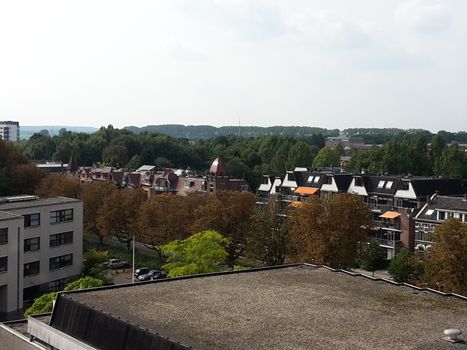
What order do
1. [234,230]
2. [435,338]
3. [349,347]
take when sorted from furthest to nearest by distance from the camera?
[234,230] → [435,338] → [349,347]

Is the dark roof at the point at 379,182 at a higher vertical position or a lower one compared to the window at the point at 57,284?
higher

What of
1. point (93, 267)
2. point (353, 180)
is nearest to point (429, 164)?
point (353, 180)

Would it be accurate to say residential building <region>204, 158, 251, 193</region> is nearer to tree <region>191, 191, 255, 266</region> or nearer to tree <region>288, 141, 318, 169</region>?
tree <region>191, 191, 255, 266</region>

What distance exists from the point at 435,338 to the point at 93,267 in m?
37.4

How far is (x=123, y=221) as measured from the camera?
2749 inches

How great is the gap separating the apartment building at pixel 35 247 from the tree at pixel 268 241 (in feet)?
51.6

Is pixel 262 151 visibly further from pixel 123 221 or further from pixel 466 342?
pixel 466 342

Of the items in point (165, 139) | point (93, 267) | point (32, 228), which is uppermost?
point (165, 139)

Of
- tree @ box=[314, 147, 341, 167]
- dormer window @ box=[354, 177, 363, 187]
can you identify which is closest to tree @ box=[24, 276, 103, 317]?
dormer window @ box=[354, 177, 363, 187]

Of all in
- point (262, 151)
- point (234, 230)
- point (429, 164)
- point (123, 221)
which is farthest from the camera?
point (262, 151)

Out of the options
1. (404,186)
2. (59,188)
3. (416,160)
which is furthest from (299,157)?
(59,188)

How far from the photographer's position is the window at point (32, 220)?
51969 mm

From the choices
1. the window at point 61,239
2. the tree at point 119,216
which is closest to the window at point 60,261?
the window at point 61,239

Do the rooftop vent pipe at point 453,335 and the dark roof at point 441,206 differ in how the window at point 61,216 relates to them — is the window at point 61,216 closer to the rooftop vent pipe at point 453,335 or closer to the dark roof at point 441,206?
the dark roof at point 441,206
